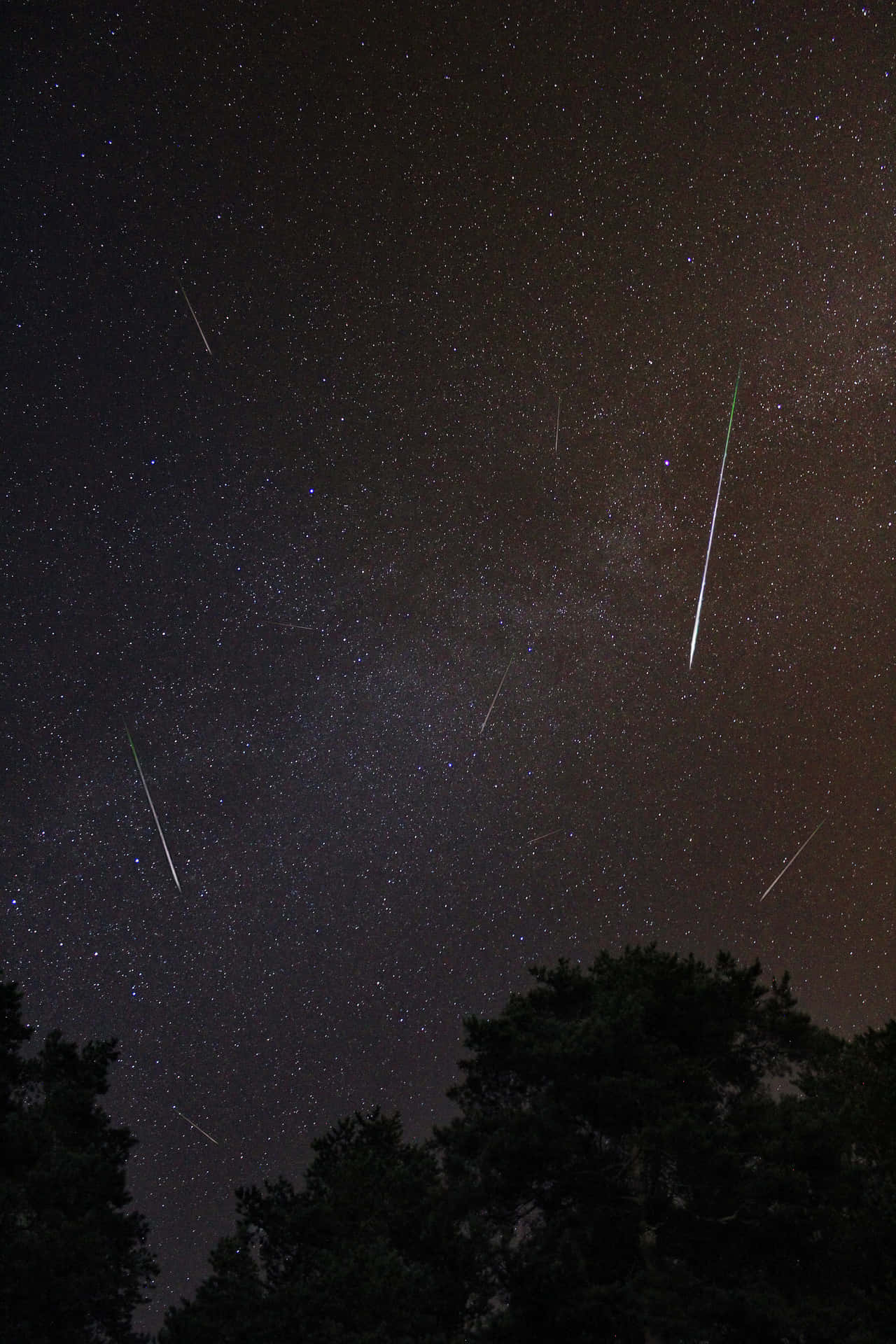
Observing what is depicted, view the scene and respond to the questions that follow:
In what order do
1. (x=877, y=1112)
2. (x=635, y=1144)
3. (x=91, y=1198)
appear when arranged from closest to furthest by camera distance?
(x=635, y=1144) < (x=877, y=1112) < (x=91, y=1198)

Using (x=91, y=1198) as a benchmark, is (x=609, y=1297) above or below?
below

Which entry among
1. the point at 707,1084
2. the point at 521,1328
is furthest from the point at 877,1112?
the point at 521,1328

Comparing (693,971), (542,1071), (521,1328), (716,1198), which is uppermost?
(693,971)

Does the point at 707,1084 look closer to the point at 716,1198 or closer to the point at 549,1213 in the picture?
A: the point at 716,1198

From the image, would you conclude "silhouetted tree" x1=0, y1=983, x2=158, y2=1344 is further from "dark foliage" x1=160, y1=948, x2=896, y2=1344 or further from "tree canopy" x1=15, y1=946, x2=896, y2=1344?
"dark foliage" x1=160, y1=948, x2=896, y2=1344

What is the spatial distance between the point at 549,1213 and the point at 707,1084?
10.8ft

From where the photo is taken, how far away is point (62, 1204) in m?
19.8

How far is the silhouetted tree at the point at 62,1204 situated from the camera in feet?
59.2

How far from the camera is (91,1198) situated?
22422 mm

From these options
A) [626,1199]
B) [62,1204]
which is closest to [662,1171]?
[626,1199]

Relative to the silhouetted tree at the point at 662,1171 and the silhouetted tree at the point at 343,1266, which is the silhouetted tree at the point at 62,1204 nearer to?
the silhouetted tree at the point at 343,1266

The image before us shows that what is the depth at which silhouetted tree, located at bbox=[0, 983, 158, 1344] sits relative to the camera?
59.2ft

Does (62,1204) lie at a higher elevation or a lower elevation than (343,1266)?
higher

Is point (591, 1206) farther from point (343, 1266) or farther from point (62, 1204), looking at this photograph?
point (62, 1204)
